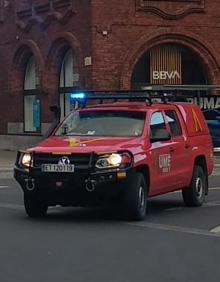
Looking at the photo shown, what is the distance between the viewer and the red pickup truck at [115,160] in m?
10.9

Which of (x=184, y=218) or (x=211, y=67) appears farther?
(x=211, y=67)

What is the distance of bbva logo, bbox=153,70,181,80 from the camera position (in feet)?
88.0

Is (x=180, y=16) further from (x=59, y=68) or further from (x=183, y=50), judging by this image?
(x=59, y=68)

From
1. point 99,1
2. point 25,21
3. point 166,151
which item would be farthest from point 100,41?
point 166,151

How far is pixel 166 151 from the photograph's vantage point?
39.9 feet

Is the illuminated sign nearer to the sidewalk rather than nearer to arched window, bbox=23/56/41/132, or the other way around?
the sidewalk

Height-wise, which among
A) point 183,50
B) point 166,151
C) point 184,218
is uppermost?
point 183,50

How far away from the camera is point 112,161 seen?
1092 cm

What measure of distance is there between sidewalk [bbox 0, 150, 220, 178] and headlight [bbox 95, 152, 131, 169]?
9.68 m

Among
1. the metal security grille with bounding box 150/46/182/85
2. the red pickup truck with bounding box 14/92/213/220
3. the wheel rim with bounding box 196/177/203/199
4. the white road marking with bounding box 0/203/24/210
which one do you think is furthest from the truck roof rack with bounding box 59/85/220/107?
the metal security grille with bounding box 150/46/182/85

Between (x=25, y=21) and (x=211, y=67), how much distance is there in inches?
302

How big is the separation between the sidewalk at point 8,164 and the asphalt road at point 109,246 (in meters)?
8.01

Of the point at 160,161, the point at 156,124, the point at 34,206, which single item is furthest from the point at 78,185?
the point at 156,124

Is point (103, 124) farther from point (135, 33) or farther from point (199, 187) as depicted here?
point (135, 33)
